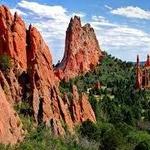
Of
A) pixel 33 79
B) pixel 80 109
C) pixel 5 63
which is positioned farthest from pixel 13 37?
pixel 80 109

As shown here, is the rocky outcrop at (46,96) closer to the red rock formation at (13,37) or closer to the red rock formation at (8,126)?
the red rock formation at (13,37)

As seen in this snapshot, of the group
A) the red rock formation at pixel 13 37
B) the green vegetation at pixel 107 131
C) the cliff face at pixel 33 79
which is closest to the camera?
the green vegetation at pixel 107 131

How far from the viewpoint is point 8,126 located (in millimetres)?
81125

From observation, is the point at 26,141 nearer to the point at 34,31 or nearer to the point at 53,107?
the point at 53,107

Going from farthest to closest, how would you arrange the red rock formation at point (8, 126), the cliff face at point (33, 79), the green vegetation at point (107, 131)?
the cliff face at point (33, 79) → the green vegetation at point (107, 131) → the red rock formation at point (8, 126)

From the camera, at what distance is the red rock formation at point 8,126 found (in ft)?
255

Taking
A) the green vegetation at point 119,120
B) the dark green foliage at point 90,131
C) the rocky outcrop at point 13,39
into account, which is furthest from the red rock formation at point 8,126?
the dark green foliage at point 90,131

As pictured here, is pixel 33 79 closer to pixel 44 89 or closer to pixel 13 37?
pixel 44 89

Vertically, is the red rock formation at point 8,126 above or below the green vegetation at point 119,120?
above

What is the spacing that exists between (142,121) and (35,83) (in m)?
57.9

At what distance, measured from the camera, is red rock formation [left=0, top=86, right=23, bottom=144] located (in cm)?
7788

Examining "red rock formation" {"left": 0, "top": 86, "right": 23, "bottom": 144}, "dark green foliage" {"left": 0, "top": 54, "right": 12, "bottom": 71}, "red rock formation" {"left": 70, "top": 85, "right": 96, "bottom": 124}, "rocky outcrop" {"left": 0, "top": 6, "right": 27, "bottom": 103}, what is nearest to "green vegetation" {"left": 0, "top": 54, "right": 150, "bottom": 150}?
"red rock formation" {"left": 0, "top": 86, "right": 23, "bottom": 144}

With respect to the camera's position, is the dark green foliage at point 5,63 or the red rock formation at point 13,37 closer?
the dark green foliage at point 5,63

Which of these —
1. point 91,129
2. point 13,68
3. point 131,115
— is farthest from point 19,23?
point 131,115
